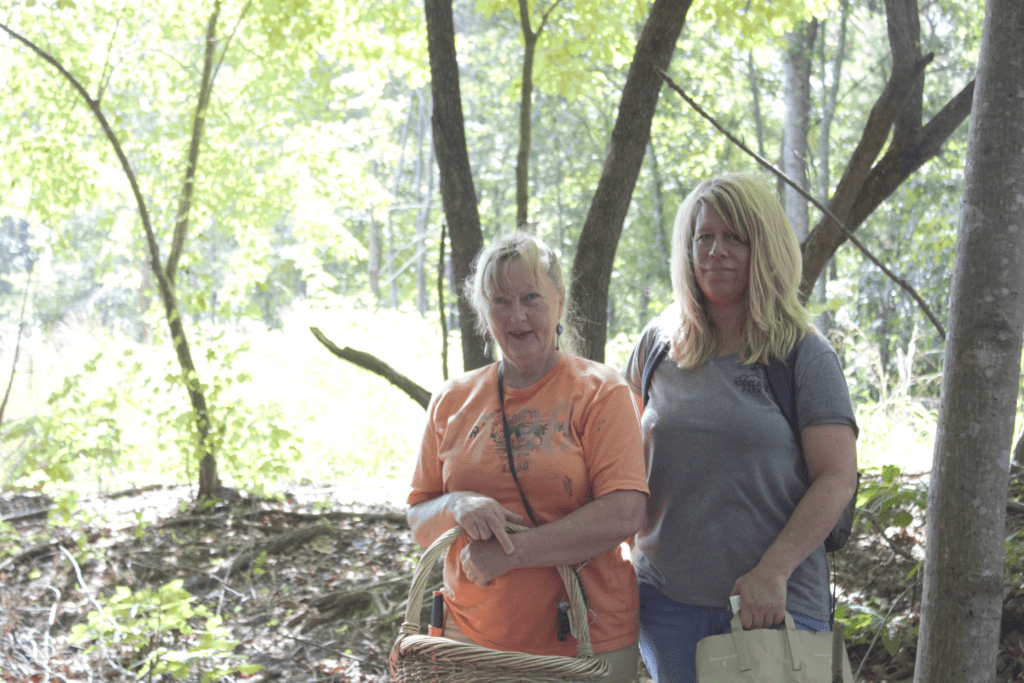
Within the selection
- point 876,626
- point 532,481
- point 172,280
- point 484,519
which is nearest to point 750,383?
point 532,481

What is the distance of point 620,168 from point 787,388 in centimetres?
162

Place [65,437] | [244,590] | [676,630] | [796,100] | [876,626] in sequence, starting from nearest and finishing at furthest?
1. [676,630]
2. [876,626]
3. [244,590]
4. [65,437]
5. [796,100]

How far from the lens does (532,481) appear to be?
172 centimetres

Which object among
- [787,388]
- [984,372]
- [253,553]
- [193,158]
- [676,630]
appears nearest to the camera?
[984,372]

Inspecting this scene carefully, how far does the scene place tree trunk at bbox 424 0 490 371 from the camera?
322 centimetres

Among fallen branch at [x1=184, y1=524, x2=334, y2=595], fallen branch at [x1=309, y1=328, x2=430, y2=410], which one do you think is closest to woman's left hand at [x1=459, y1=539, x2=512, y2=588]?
fallen branch at [x1=309, y1=328, x2=430, y2=410]

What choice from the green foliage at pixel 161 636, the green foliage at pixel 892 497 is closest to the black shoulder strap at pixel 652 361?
the green foliage at pixel 892 497

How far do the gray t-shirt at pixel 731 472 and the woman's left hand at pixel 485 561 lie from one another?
0.37 meters

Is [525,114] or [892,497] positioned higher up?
[525,114]

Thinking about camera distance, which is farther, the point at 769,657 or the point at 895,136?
the point at 895,136

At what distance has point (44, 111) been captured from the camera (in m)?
5.66

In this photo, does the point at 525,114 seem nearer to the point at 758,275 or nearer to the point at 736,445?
the point at 758,275

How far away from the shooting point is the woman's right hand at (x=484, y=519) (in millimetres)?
1610

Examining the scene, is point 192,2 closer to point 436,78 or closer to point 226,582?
point 436,78
